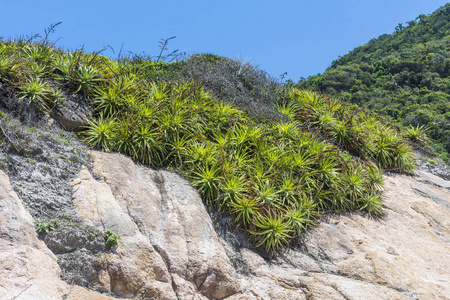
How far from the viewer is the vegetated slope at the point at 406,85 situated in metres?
16.0

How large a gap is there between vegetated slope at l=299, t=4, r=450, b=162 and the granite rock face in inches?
290

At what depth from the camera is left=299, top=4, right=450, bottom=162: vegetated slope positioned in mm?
15953

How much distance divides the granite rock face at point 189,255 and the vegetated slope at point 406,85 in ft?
24.1

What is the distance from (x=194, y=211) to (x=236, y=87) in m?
5.30

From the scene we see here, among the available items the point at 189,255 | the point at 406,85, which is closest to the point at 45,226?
the point at 189,255

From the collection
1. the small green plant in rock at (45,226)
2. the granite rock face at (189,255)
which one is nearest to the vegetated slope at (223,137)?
the granite rock face at (189,255)

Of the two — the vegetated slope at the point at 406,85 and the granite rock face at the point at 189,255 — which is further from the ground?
the vegetated slope at the point at 406,85

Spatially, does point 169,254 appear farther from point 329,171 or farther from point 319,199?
point 329,171

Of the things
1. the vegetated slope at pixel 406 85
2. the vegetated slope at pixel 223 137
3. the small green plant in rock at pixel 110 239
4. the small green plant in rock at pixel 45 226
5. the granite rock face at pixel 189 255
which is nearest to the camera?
the granite rock face at pixel 189 255

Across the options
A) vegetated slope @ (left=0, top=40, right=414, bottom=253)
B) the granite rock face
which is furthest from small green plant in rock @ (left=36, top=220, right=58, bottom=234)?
vegetated slope @ (left=0, top=40, right=414, bottom=253)

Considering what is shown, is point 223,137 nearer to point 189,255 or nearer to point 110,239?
point 189,255

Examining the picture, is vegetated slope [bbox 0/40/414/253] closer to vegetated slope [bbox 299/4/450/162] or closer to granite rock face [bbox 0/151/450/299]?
granite rock face [bbox 0/151/450/299]

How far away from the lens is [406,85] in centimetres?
2161

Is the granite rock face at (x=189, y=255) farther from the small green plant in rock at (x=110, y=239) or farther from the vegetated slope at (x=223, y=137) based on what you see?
the vegetated slope at (x=223, y=137)
